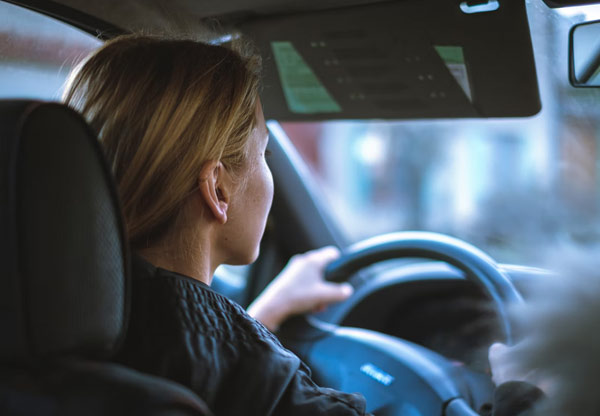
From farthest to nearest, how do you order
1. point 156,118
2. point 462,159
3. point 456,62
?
point 462,159, point 456,62, point 156,118

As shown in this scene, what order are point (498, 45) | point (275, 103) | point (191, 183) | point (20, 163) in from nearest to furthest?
point (20, 163), point (191, 183), point (498, 45), point (275, 103)

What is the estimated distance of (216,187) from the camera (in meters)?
1.39

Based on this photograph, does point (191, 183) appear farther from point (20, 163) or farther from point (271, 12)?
point (271, 12)

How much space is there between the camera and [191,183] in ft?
4.33

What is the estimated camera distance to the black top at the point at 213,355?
1.08m

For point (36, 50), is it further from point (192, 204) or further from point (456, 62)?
point (456, 62)

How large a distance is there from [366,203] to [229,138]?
47.6 ft

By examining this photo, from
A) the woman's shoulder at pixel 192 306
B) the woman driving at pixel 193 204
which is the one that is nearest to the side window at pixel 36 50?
the woman driving at pixel 193 204

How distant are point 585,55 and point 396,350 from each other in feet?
3.47

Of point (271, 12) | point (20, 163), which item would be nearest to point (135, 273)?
point (20, 163)

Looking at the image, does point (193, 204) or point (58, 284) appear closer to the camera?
point (58, 284)

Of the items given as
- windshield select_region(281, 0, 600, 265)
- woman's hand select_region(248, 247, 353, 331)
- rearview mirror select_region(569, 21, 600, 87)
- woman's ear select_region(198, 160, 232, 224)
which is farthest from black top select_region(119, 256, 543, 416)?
windshield select_region(281, 0, 600, 265)

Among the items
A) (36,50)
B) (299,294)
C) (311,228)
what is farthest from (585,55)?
(36,50)

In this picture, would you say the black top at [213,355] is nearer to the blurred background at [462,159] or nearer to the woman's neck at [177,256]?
the woman's neck at [177,256]
